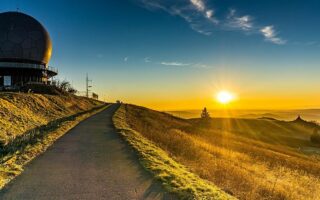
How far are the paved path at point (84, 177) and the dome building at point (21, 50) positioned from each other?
43711 mm

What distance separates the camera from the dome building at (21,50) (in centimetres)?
5259

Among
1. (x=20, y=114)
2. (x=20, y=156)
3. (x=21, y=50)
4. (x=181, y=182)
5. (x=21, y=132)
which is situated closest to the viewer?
(x=181, y=182)

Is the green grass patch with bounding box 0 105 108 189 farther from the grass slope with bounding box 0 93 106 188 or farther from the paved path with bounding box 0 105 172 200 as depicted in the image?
the paved path with bounding box 0 105 172 200

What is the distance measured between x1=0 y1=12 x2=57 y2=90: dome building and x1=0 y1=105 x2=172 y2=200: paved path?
43.7 meters

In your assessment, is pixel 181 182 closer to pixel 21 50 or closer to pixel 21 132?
pixel 21 132

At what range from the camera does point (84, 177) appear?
29.1ft

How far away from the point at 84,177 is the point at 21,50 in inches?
2017

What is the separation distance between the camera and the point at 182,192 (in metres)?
7.66

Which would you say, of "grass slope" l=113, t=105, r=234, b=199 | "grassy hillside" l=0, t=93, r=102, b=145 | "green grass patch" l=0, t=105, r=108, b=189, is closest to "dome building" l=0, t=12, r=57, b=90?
"grassy hillside" l=0, t=93, r=102, b=145

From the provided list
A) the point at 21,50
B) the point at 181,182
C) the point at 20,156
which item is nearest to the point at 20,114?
the point at 20,156

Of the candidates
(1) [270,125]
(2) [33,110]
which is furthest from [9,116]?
(1) [270,125]

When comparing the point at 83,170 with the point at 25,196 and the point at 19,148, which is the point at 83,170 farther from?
the point at 19,148

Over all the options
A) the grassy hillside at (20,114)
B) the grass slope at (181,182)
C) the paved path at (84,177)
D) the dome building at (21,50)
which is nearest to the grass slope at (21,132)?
the grassy hillside at (20,114)

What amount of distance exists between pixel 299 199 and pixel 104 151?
8.20 meters
